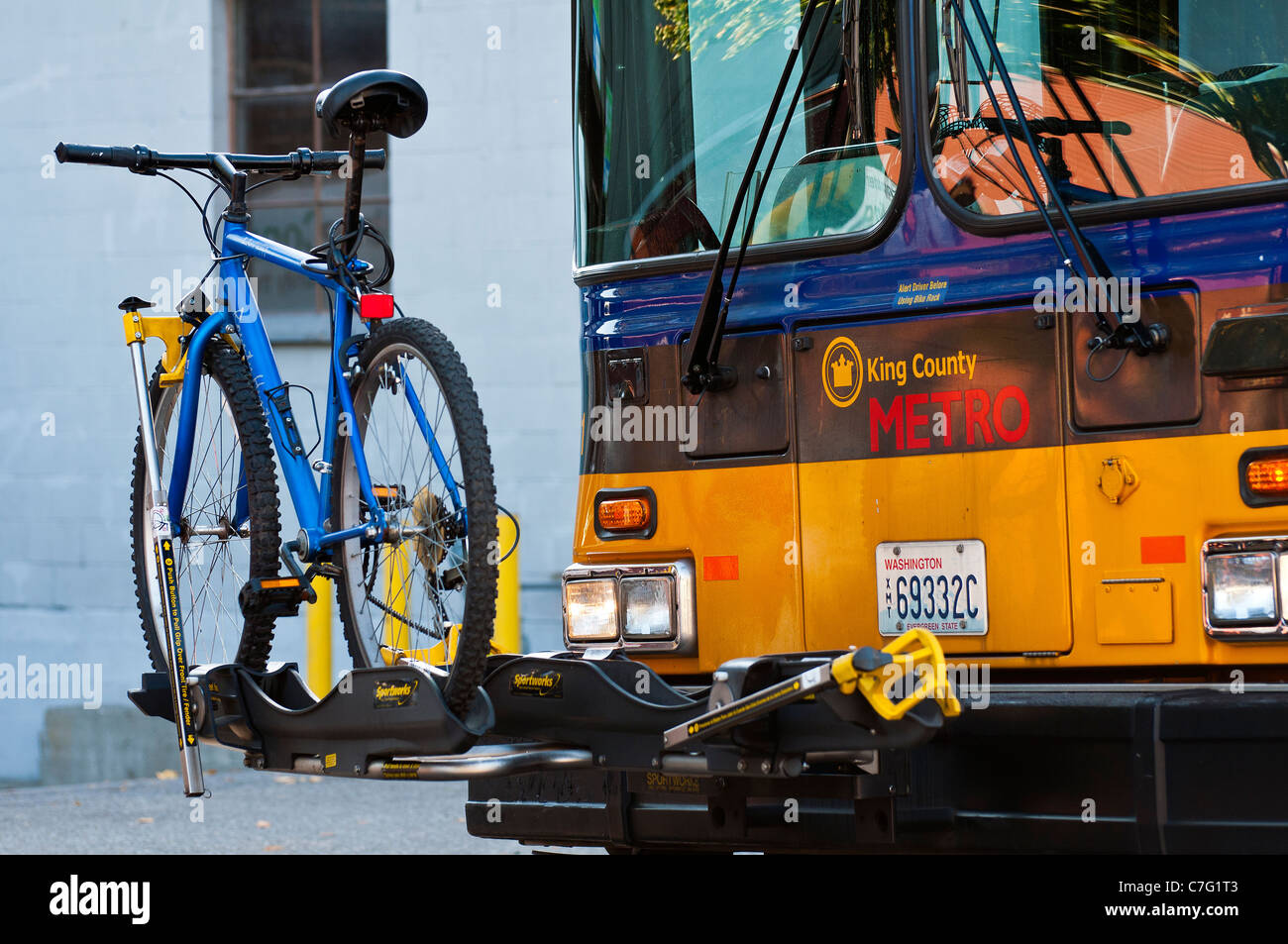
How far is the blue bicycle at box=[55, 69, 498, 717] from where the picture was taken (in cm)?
390

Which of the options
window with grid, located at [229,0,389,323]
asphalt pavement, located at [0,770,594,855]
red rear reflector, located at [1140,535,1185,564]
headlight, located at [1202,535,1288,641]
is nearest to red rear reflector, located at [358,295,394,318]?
red rear reflector, located at [1140,535,1185,564]

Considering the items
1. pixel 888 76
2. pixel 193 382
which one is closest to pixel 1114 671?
pixel 888 76

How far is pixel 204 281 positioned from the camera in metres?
4.64

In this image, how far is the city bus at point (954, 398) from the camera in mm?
3756

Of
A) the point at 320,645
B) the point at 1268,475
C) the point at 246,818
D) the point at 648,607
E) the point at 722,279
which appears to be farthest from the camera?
the point at 246,818

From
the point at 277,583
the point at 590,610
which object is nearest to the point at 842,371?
the point at 590,610

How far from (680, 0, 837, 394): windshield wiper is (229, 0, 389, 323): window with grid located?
19.6 feet

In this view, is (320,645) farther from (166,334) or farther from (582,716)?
(582,716)

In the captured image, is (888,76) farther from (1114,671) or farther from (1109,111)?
(1114,671)

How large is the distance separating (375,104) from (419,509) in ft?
3.27

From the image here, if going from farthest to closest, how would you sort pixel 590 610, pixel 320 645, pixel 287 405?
1. pixel 320 645
2. pixel 590 610
3. pixel 287 405

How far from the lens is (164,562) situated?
4332 millimetres

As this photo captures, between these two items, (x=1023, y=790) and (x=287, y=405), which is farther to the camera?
(x=287, y=405)
